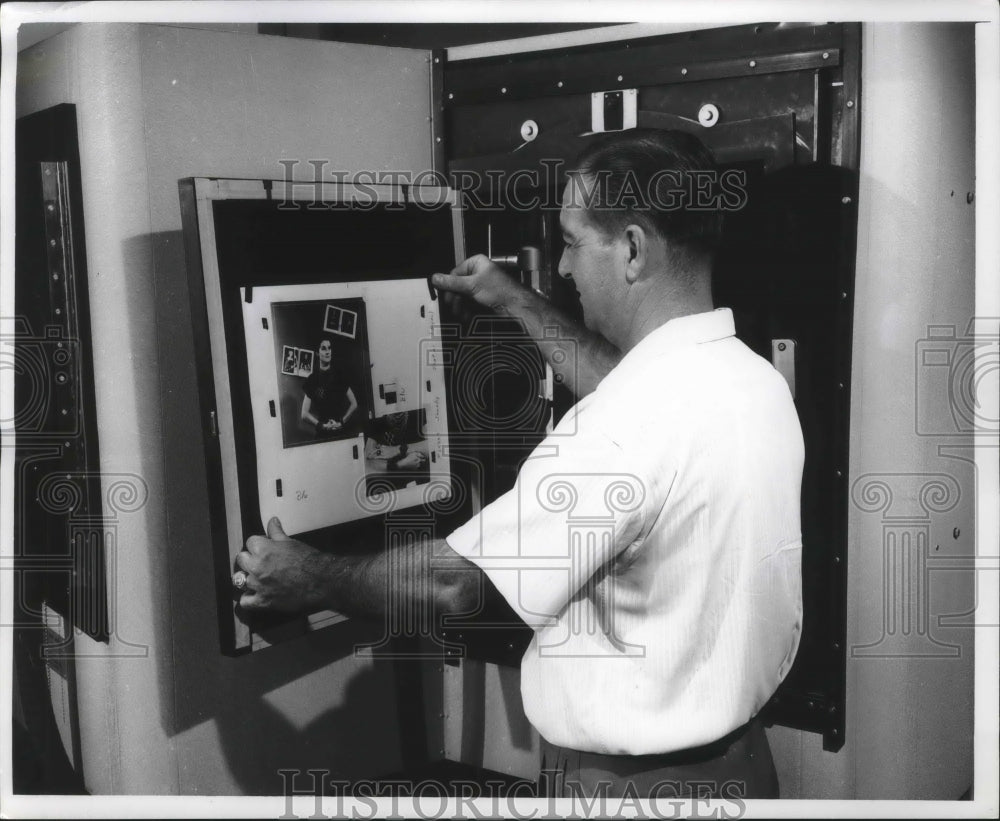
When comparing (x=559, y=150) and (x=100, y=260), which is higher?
(x=559, y=150)

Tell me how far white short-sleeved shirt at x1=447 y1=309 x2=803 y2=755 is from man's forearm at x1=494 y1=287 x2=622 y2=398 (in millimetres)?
376

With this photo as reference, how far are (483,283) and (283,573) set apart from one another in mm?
732

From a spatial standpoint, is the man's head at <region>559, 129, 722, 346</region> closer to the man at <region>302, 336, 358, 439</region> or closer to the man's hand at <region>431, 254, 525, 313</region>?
the man's hand at <region>431, 254, 525, 313</region>

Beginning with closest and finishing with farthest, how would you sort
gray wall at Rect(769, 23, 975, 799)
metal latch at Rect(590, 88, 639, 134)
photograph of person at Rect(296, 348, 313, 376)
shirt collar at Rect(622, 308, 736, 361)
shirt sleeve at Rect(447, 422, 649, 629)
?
shirt sleeve at Rect(447, 422, 649, 629) → shirt collar at Rect(622, 308, 736, 361) → gray wall at Rect(769, 23, 975, 799) → photograph of person at Rect(296, 348, 313, 376) → metal latch at Rect(590, 88, 639, 134)

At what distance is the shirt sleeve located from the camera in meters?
1.48

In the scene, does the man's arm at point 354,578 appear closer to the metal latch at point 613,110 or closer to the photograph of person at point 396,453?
the photograph of person at point 396,453

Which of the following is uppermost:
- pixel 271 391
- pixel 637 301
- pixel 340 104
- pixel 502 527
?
pixel 340 104

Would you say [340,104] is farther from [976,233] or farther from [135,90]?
[976,233]

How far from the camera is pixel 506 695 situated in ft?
7.95

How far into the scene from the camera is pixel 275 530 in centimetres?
181

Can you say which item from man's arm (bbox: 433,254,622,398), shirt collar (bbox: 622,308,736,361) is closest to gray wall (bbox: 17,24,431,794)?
man's arm (bbox: 433,254,622,398)

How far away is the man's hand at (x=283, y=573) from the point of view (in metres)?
1.70

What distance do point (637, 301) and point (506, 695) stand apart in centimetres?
119

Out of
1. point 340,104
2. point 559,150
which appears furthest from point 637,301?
point 340,104
